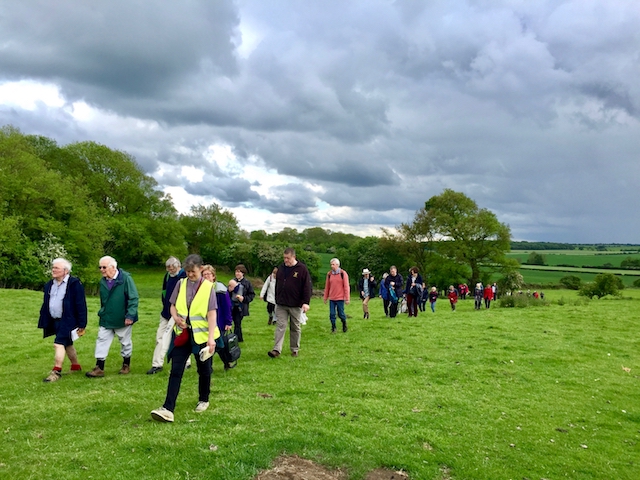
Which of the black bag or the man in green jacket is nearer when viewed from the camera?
the black bag

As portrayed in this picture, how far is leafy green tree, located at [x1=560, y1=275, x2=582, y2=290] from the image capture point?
2859 inches

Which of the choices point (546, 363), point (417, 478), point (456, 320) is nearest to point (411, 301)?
point (456, 320)

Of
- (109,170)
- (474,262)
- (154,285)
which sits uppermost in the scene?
(109,170)

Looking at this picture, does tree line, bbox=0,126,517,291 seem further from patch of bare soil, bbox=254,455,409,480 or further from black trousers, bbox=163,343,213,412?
patch of bare soil, bbox=254,455,409,480

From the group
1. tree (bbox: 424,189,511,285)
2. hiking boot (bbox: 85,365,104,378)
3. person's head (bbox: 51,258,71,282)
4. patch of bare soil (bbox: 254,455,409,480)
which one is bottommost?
patch of bare soil (bbox: 254,455,409,480)

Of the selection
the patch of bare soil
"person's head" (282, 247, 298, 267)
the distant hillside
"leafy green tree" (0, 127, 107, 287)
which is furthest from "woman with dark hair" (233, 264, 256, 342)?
the distant hillside

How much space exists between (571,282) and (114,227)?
72593mm

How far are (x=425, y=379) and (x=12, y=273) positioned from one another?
4299cm

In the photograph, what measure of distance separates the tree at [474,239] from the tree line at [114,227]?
0.43 feet

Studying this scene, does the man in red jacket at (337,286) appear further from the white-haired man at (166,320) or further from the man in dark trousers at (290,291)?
the white-haired man at (166,320)

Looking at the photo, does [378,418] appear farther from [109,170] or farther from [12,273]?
[109,170]

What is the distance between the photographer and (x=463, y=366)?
10688 mm

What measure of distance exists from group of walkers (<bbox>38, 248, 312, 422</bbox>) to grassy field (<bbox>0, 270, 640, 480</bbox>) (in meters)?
0.50

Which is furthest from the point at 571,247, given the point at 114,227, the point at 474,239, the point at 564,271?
the point at 114,227
